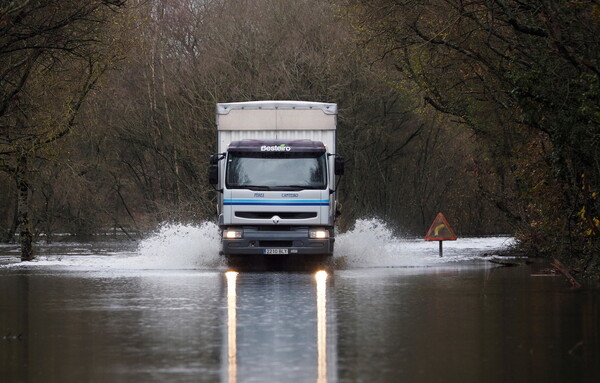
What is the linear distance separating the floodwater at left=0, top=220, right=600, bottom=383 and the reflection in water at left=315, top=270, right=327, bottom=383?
2 cm

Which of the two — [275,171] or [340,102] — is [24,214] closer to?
[275,171]

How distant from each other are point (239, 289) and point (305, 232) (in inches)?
243

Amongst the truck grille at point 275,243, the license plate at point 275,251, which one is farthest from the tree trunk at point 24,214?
the license plate at point 275,251

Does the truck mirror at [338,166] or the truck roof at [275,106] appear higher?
the truck roof at [275,106]

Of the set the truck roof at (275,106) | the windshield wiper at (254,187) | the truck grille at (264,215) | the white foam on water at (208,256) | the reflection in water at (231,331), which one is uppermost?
the truck roof at (275,106)

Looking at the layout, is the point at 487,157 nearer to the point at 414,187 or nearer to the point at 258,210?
the point at 258,210

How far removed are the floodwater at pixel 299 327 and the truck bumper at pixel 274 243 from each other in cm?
75

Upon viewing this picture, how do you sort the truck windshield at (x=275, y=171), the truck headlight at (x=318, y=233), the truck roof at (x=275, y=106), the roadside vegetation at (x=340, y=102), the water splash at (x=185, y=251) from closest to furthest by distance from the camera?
the roadside vegetation at (x=340, y=102) → the truck headlight at (x=318, y=233) → the truck windshield at (x=275, y=171) → the truck roof at (x=275, y=106) → the water splash at (x=185, y=251)

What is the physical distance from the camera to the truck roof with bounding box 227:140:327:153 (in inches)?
1080

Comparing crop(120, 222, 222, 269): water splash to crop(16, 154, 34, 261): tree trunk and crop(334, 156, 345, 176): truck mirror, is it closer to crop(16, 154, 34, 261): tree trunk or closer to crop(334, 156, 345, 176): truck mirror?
crop(334, 156, 345, 176): truck mirror

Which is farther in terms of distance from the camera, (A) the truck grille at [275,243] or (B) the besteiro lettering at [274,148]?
(B) the besteiro lettering at [274,148]

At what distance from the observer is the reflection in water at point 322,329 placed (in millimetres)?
10992

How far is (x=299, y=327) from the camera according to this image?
14.7 meters

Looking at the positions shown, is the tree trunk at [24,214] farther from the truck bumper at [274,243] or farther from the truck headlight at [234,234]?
the truck bumper at [274,243]
